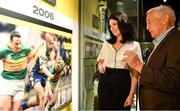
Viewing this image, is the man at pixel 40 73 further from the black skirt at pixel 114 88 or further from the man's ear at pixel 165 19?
the man's ear at pixel 165 19

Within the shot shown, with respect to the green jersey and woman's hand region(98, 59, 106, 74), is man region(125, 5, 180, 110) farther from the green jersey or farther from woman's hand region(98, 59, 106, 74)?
woman's hand region(98, 59, 106, 74)

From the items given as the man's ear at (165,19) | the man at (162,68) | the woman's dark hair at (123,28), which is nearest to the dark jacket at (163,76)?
the man at (162,68)

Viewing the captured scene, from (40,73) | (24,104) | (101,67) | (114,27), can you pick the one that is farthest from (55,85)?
(114,27)

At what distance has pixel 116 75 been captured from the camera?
10.6 feet

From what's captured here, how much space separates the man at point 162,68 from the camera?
6.65 feet

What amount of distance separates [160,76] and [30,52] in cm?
116

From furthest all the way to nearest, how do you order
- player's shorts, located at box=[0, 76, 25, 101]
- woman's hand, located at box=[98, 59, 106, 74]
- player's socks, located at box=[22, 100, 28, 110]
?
woman's hand, located at box=[98, 59, 106, 74]
player's socks, located at box=[22, 100, 28, 110]
player's shorts, located at box=[0, 76, 25, 101]

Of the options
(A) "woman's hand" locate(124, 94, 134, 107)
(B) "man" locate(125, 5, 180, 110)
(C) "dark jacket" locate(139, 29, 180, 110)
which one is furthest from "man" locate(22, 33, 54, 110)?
(A) "woman's hand" locate(124, 94, 134, 107)

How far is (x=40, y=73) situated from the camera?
251 centimetres

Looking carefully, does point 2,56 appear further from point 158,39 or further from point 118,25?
point 118,25

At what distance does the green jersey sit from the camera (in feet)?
6.40

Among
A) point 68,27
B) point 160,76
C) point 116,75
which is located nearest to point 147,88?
point 160,76

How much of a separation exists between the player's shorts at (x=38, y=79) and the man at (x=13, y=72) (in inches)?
6.6

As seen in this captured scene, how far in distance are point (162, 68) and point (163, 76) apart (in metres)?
0.09
